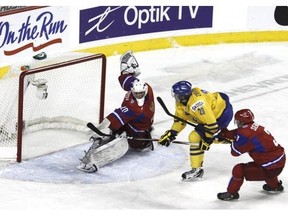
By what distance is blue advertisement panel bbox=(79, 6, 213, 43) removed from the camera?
9.80 metres

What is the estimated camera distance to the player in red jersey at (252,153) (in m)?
6.36

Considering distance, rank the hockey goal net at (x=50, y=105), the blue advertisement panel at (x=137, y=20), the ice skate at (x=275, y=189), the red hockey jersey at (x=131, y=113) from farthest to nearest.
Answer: the blue advertisement panel at (x=137, y=20), the hockey goal net at (x=50, y=105), the red hockey jersey at (x=131, y=113), the ice skate at (x=275, y=189)

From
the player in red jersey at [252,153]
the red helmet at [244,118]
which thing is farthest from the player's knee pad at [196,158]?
the red helmet at [244,118]

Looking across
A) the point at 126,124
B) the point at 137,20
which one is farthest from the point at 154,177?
the point at 137,20

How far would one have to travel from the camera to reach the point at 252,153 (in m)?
6.44

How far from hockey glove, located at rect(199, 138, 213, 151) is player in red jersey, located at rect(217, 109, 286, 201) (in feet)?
0.82

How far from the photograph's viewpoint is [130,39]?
1011 cm

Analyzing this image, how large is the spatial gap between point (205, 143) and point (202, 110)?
23cm

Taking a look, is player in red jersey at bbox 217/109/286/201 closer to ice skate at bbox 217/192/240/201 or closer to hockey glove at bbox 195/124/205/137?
ice skate at bbox 217/192/240/201

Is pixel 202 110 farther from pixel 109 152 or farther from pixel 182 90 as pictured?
pixel 109 152

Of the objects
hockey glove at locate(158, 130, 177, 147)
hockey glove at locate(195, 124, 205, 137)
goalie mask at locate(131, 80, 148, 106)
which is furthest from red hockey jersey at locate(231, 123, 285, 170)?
goalie mask at locate(131, 80, 148, 106)

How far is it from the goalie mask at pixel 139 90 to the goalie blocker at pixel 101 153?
34cm

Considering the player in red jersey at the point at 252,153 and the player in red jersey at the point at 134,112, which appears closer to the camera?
the player in red jersey at the point at 252,153

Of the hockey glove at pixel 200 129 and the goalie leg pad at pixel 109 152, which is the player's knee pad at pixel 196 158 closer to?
the hockey glove at pixel 200 129
